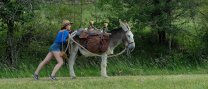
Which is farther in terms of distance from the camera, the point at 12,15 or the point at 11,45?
the point at 11,45

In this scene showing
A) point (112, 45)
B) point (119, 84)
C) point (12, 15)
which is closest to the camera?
point (119, 84)

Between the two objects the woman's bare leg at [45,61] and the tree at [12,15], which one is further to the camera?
the tree at [12,15]

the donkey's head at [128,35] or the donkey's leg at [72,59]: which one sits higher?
the donkey's head at [128,35]

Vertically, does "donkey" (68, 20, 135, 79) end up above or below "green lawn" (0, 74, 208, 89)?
above

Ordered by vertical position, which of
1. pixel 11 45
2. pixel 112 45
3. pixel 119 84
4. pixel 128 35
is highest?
pixel 128 35

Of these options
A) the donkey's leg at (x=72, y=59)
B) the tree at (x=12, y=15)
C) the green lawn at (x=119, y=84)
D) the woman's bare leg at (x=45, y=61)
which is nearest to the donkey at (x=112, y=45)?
the donkey's leg at (x=72, y=59)

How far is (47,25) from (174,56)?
204 inches

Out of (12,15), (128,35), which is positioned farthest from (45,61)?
(12,15)

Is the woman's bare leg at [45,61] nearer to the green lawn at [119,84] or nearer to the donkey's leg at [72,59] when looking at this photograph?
the donkey's leg at [72,59]

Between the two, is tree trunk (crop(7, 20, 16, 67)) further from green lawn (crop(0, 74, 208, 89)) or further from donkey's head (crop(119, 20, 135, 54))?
donkey's head (crop(119, 20, 135, 54))

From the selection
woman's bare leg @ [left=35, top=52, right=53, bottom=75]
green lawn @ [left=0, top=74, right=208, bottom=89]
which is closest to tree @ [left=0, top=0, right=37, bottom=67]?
woman's bare leg @ [left=35, top=52, right=53, bottom=75]

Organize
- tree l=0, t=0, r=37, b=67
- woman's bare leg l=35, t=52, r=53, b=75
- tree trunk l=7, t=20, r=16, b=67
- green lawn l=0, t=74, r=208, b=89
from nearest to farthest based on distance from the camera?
green lawn l=0, t=74, r=208, b=89
woman's bare leg l=35, t=52, r=53, b=75
tree l=0, t=0, r=37, b=67
tree trunk l=7, t=20, r=16, b=67

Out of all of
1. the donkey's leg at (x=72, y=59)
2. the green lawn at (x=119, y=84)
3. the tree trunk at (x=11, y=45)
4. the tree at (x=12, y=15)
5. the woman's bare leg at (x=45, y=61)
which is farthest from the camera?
the tree trunk at (x=11, y=45)

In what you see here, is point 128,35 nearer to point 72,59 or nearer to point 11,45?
point 72,59
